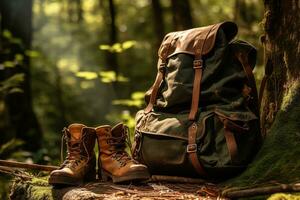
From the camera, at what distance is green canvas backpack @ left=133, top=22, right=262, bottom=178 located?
128 inches

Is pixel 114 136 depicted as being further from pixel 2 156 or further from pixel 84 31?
pixel 84 31

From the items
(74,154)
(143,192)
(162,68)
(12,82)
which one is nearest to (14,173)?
(74,154)

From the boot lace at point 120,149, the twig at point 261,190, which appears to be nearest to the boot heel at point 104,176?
the boot lace at point 120,149

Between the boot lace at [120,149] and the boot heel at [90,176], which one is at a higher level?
the boot lace at [120,149]

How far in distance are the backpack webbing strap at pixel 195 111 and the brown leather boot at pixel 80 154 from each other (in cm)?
75

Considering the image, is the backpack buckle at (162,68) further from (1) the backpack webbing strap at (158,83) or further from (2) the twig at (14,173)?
(2) the twig at (14,173)

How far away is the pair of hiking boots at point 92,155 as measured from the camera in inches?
128

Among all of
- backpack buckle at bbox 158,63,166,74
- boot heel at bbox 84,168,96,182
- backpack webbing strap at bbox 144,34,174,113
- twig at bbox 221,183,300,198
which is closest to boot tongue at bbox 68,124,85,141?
boot heel at bbox 84,168,96,182

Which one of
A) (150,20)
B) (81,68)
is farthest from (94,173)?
(150,20)

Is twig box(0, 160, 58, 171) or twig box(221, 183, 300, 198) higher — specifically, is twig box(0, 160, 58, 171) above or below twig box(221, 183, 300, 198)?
below

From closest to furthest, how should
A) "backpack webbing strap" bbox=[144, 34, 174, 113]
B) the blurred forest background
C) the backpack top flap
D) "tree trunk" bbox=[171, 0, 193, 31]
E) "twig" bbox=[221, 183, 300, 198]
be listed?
"twig" bbox=[221, 183, 300, 198] → the backpack top flap → "backpack webbing strap" bbox=[144, 34, 174, 113] → "tree trunk" bbox=[171, 0, 193, 31] → the blurred forest background

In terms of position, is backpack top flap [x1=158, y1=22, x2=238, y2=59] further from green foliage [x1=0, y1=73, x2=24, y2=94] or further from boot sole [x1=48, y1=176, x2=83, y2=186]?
green foliage [x1=0, y1=73, x2=24, y2=94]

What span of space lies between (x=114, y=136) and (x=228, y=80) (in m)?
0.94

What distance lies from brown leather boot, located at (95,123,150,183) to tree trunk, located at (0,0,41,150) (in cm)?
598
